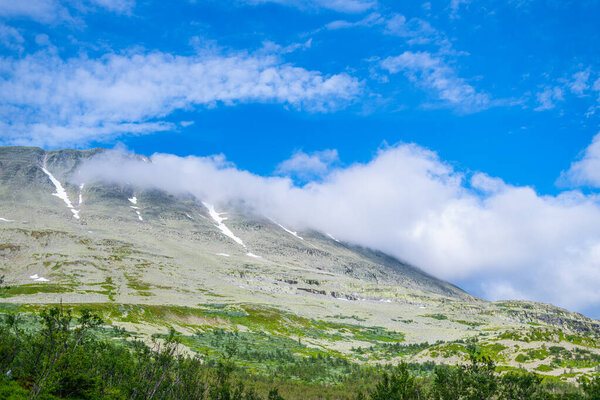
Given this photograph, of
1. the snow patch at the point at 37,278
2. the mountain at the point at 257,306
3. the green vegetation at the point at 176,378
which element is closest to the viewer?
the green vegetation at the point at 176,378

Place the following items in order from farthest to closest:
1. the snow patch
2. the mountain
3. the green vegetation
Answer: the snow patch < the mountain < the green vegetation

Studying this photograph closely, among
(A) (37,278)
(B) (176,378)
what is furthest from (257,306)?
(B) (176,378)

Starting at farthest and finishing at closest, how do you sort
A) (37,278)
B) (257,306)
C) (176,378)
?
(37,278), (257,306), (176,378)

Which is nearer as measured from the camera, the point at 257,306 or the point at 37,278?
the point at 257,306

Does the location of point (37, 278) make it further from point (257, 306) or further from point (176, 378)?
point (176, 378)

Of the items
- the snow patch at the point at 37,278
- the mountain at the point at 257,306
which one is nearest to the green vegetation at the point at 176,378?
the mountain at the point at 257,306

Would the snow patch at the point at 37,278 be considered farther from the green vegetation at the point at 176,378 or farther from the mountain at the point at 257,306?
the green vegetation at the point at 176,378

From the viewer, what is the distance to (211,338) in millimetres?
65438

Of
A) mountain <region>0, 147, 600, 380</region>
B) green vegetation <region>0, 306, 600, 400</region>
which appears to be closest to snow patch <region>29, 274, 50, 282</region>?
mountain <region>0, 147, 600, 380</region>

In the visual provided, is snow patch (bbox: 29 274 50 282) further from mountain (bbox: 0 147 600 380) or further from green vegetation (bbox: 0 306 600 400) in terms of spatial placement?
green vegetation (bbox: 0 306 600 400)

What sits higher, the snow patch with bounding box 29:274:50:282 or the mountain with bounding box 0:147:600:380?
the mountain with bounding box 0:147:600:380

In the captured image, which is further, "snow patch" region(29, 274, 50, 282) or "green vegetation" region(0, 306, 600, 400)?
"snow patch" region(29, 274, 50, 282)

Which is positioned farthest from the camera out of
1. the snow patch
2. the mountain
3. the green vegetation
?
the snow patch

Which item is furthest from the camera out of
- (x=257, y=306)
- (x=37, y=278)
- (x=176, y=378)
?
(x=37, y=278)
